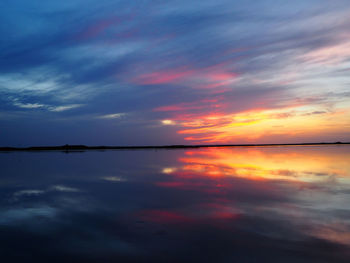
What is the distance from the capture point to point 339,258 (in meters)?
6.09

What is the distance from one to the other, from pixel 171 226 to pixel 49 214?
487cm

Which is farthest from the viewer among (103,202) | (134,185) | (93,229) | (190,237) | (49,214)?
(134,185)

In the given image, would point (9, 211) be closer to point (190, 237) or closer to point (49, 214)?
point (49, 214)

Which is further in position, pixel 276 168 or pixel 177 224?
pixel 276 168

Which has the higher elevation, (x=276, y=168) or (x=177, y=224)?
(x=276, y=168)

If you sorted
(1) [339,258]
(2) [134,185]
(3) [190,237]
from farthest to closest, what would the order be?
(2) [134,185], (3) [190,237], (1) [339,258]

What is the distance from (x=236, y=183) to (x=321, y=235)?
9.67 meters

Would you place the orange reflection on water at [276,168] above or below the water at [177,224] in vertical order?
above

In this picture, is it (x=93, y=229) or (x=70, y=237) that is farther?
(x=93, y=229)

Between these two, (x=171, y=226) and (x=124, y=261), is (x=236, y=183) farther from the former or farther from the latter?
(x=124, y=261)

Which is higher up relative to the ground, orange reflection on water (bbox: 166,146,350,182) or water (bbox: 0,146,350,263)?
orange reflection on water (bbox: 166,146,350,182)

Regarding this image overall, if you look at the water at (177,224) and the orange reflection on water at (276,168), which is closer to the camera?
the water at (177,224)

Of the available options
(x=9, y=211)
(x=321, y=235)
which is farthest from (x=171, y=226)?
(x=9, y=211)

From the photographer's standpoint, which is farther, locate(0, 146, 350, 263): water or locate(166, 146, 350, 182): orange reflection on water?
locate(166, 146, 350, 182): orange reflection on water
